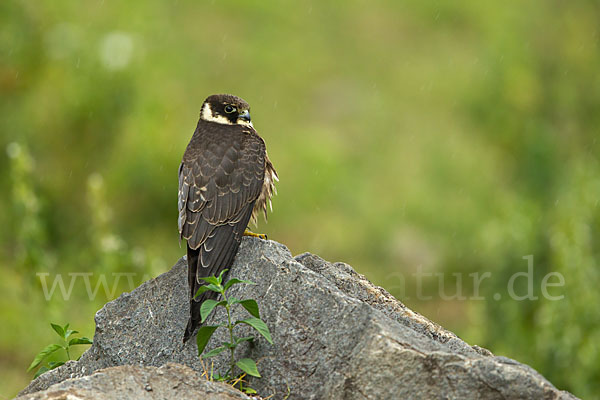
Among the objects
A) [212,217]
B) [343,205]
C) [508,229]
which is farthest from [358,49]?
[212,217]

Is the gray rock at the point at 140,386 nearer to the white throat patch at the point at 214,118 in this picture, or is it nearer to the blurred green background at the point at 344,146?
the white throat patch at the point at 214,118

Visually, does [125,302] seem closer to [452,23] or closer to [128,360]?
[128,360]

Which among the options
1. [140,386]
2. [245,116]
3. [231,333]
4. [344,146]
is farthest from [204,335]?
[344,146]

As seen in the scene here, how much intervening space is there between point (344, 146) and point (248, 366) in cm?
1344

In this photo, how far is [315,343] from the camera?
3.53m

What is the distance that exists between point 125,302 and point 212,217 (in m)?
0.74

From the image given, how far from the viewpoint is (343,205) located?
15.2m

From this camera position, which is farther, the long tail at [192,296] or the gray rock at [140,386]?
the long tail at [192,296]

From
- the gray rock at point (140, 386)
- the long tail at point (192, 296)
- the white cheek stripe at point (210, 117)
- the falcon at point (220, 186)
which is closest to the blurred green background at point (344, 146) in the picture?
the white cheek stripe at point (210, 117)

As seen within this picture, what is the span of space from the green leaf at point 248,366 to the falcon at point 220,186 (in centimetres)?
80

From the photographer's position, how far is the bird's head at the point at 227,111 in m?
5.31

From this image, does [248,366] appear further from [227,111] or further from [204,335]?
[227,111]

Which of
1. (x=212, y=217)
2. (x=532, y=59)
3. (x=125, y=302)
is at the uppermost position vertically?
(x=532, y=59)

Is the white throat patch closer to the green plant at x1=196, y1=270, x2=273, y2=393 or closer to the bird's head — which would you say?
the bird's head
